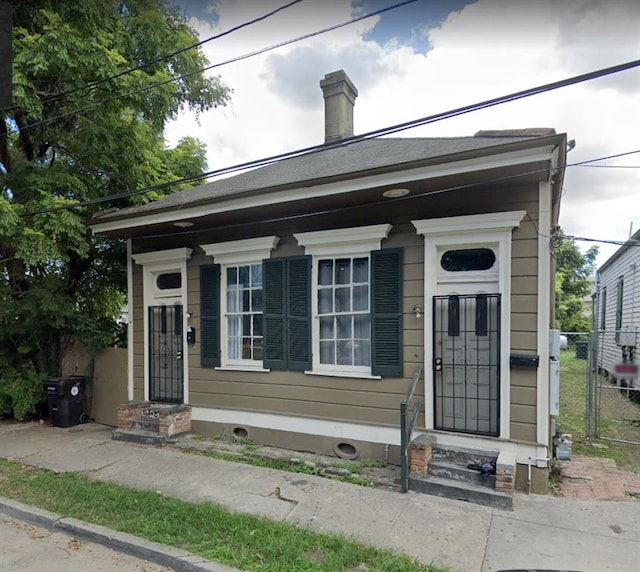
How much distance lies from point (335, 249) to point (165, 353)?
351 cm

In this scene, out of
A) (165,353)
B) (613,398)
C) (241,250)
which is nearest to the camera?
(241,250)

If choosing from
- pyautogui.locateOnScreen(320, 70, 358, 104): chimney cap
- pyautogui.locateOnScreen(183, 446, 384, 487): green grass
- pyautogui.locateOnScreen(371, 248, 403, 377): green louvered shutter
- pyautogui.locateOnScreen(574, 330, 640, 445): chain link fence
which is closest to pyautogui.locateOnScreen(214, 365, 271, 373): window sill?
pyautogui.locateOnScreen(183, 446, 384, 487): green grass

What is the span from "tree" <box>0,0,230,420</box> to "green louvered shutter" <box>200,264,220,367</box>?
2.15m

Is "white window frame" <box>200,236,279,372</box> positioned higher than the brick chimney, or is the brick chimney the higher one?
the brick chimney

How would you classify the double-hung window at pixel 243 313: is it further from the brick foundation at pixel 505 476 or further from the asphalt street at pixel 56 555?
the brick foundation at pixel 505 476

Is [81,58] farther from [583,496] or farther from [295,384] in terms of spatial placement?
[583,496]

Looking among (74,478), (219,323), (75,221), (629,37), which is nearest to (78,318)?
(75,221)

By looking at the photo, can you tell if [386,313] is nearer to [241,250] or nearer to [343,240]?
[343,240]

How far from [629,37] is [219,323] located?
5.61m

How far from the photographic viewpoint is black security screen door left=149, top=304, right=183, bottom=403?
269 inches

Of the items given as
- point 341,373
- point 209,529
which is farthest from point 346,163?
point 209,529

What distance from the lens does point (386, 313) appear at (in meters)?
5.18

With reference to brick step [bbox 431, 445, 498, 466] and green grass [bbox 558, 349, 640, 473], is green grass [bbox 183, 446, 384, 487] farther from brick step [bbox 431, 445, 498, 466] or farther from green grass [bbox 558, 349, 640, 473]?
green grass [bbox 558, 349, 640, 473]

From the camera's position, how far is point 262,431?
595 cm
